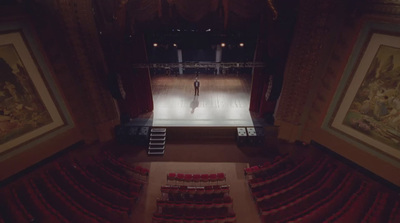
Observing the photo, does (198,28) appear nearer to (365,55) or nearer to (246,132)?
(246,132)

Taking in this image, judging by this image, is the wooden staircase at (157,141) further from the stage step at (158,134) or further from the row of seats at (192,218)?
the row of seats at (192,218)

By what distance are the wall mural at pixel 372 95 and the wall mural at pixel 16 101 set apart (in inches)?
452

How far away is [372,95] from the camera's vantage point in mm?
7750

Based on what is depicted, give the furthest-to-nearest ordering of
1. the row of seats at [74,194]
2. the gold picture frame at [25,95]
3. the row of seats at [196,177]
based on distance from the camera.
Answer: the row of seats at [196,177] → the gold picture frame at [25,95] → the row of seats at [74,194]

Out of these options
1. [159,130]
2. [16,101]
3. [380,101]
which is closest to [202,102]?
[159,130]

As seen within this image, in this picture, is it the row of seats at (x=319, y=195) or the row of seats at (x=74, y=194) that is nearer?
the row of seats at (x=319, y=195)

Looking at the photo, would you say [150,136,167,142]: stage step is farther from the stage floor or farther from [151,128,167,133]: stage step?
the stage floor

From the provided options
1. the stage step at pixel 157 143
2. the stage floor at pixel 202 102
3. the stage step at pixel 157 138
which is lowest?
the stage step at pixel 157 143

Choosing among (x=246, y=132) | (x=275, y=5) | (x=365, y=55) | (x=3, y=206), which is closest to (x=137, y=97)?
(x=246, y=132)

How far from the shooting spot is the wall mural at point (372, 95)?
7.02m

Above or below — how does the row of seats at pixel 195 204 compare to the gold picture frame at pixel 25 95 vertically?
below

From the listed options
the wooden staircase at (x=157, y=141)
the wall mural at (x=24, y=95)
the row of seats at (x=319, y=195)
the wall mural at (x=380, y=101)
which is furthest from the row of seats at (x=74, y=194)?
the wall mural at (x=380, y=101)

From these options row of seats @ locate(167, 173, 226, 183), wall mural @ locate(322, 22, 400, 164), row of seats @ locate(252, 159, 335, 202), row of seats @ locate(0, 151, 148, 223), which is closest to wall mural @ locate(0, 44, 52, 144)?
row of seats @ locate(0, 151, 148, 223)

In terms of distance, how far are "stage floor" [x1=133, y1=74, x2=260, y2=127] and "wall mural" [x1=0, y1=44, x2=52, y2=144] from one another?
4124 millimetres
